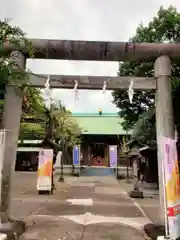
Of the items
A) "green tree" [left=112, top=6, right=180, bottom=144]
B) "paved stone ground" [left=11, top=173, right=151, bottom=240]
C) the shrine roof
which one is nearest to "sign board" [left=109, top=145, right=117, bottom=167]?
the shrine roof

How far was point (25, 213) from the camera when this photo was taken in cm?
866

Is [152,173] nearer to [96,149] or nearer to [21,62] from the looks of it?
[21,62]

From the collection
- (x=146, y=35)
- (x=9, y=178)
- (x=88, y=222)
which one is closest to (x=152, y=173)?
(x=146, y=35)

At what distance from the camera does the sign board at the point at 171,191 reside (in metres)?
4.92

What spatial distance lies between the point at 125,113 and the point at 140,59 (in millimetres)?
9470

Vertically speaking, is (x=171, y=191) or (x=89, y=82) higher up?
(x=89, y=82)

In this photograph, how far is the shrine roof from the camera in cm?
3462

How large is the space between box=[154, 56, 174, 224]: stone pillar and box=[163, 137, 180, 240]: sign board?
854mm

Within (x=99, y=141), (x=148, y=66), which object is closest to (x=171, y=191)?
(x=148, y=66)

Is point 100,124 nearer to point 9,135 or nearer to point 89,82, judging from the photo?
point 89,82

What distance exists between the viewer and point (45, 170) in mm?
13836

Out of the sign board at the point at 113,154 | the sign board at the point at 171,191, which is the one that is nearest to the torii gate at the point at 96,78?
the sign board at the point at 171,191

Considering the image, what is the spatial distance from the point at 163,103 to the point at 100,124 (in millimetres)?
32247

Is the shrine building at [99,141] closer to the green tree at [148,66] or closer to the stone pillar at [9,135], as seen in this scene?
the green tree at [148,66]
